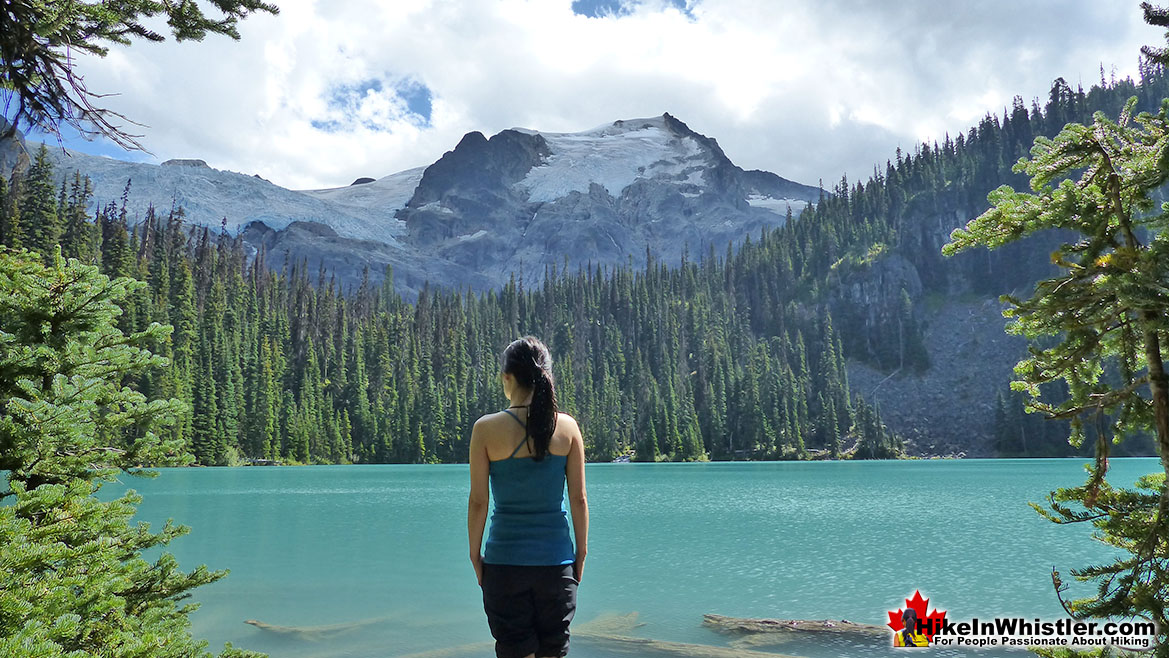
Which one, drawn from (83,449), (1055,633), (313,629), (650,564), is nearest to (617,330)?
(650,564)

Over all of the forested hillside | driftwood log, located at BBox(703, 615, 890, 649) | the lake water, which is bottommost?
the lake water

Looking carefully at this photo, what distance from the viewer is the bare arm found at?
4.04 meters

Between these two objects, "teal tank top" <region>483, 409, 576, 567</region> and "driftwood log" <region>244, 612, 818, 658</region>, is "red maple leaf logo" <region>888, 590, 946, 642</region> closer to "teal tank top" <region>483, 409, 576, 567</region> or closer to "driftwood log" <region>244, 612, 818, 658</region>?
"driftwood log" <region>244, 612, 818, 658</region>

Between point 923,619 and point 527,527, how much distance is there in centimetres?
1303

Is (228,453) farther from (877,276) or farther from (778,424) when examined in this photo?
(877,276)

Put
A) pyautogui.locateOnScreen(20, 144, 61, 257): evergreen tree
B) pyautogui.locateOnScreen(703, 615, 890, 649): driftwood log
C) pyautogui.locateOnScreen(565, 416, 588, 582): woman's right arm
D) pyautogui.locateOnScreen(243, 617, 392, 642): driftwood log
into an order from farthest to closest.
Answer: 1. pyautogui.locateOnScreen(20, 144, 61, 257): evergreen tree
2. pyautogui.locateOnScreen(243, 617, 392, 642): driftwood log
3. pyautogui.locateOnScreen(703, 615, 890, 649): driftwood log
4. pyautogui.locateOnScreen(565, 416, 588, 582): woman's right arm

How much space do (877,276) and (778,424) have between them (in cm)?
5337

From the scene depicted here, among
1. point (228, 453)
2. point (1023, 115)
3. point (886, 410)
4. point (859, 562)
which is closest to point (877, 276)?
point (886, 410)

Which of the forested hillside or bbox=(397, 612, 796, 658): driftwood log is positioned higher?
the forested hillside

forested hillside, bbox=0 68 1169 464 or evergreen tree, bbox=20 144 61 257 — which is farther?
forested hillside, bbox=0 68 1169 464

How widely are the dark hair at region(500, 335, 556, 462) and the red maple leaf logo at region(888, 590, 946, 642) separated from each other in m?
11.5

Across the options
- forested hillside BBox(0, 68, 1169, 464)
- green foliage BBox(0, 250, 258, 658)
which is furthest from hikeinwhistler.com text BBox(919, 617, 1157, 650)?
forested hillside BBox(0, 68, 1169, 464)

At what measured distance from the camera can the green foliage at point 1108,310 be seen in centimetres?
421

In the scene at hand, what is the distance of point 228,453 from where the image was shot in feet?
285
